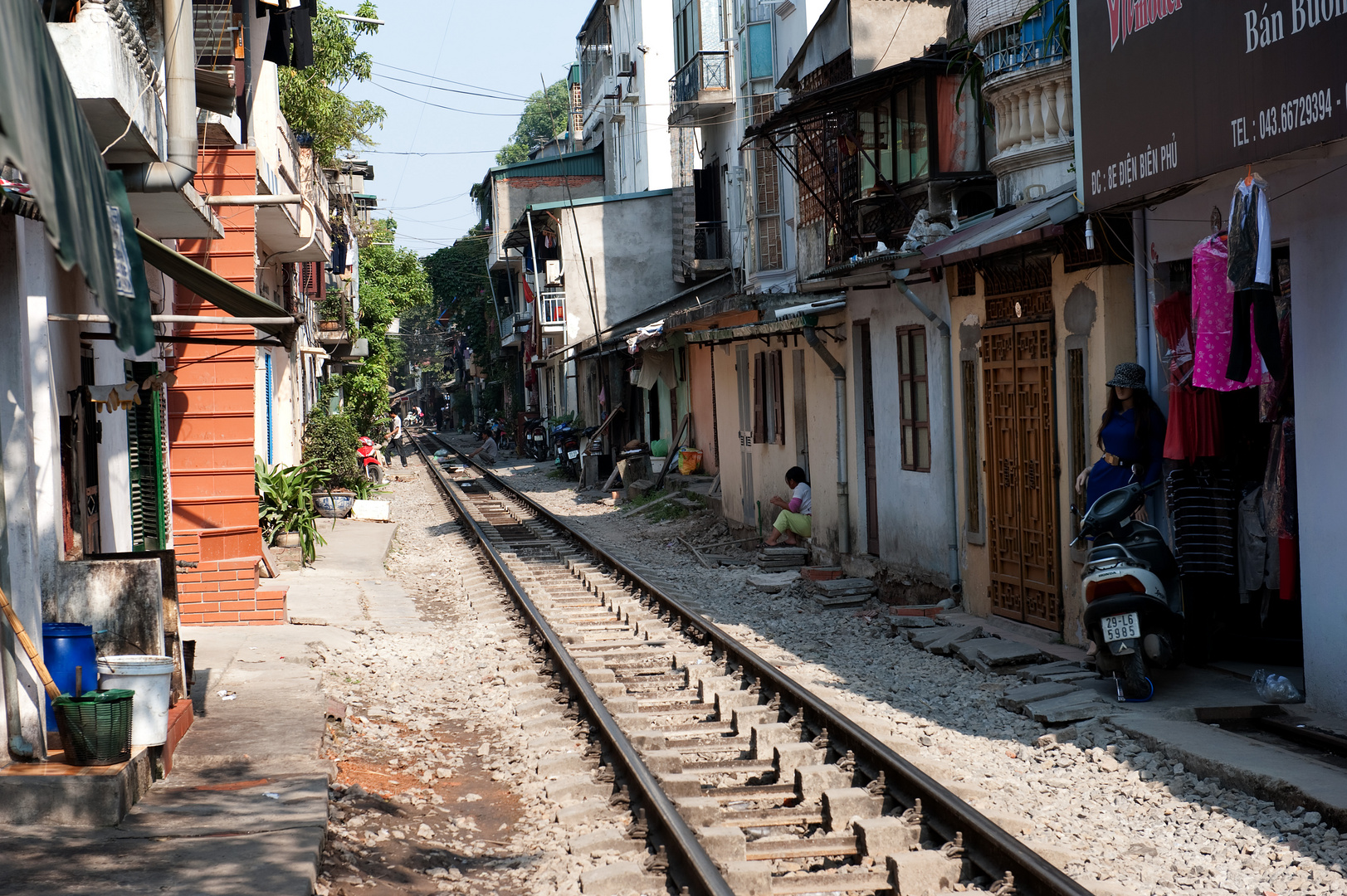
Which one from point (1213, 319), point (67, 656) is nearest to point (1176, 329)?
point (1213, 319)

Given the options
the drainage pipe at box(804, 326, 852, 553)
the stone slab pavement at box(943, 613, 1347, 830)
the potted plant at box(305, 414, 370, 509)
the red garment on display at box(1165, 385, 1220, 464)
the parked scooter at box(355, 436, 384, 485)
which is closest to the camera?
the stone slab pavement at box(943, 613, 1347, 830)

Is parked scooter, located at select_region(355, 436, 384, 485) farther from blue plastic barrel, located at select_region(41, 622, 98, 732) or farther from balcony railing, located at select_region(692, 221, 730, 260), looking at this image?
blue plastic barrel, located at select_region(41, 622, 98, 732)

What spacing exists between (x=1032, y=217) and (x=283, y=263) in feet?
52.9

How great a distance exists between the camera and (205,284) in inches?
304

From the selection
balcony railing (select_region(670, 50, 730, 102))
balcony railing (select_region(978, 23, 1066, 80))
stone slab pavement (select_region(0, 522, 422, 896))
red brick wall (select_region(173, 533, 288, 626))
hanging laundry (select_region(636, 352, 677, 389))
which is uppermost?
balcony railing (select_region(670, 50, 730, 102))

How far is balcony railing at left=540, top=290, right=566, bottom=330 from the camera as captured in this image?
39.6 m

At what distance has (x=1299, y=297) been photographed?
7262mm

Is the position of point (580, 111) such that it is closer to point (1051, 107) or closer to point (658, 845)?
point (1051, 107)

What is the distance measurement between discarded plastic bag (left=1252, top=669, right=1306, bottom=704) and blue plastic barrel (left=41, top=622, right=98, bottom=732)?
21.9 feet

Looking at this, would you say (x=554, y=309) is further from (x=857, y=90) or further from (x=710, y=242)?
(x=857, y=90)

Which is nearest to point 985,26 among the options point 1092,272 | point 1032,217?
point 1032,217

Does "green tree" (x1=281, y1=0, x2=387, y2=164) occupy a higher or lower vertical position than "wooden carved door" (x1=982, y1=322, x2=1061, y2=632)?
higher

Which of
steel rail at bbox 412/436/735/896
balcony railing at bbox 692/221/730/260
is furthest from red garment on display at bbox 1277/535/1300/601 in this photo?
balcony railing at bbox 692/221/730/260

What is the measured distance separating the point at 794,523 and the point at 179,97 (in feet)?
31.9
